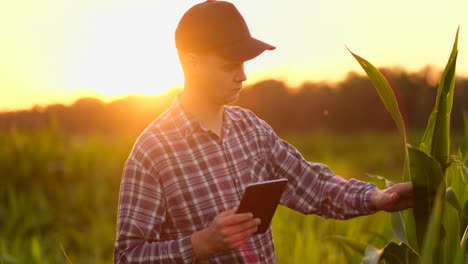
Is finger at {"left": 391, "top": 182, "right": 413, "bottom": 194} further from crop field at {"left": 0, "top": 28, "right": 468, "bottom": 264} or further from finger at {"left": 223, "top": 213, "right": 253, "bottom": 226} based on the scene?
finger at {"left": 223, "top": 213, "right": 253, "bottom": 226}

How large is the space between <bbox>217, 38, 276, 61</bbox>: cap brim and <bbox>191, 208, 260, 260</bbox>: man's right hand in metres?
0.46

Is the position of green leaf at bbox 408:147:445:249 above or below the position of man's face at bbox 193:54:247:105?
below

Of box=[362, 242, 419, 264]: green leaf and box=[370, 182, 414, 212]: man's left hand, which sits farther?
box=[370, 182, 414, 212]: man's left hand

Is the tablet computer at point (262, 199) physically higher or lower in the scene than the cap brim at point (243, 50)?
lower

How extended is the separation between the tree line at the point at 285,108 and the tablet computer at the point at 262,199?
298 centimetres

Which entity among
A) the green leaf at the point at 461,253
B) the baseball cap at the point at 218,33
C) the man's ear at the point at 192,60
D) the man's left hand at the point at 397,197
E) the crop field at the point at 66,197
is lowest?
the crop field at the point at 66,197

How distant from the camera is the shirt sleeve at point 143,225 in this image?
5.62 feet

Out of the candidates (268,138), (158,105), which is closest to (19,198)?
(158,105)

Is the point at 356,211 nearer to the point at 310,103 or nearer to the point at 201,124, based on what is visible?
the point at 201,124

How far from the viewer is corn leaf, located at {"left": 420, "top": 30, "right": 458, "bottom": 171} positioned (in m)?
1.64

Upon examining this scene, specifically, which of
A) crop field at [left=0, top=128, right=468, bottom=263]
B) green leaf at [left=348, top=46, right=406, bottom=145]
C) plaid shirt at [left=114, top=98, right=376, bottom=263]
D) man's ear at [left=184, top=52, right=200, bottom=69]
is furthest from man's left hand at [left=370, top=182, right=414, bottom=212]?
crop field at [left=0, top=128, right=468, bottom=263]

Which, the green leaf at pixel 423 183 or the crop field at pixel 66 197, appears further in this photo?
the crop field at pixel 66 197

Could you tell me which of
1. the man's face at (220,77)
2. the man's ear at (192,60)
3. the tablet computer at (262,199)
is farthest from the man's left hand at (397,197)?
the man's ear at (192,60)

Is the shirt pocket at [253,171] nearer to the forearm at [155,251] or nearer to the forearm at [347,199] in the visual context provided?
the forearm at [347,199]
